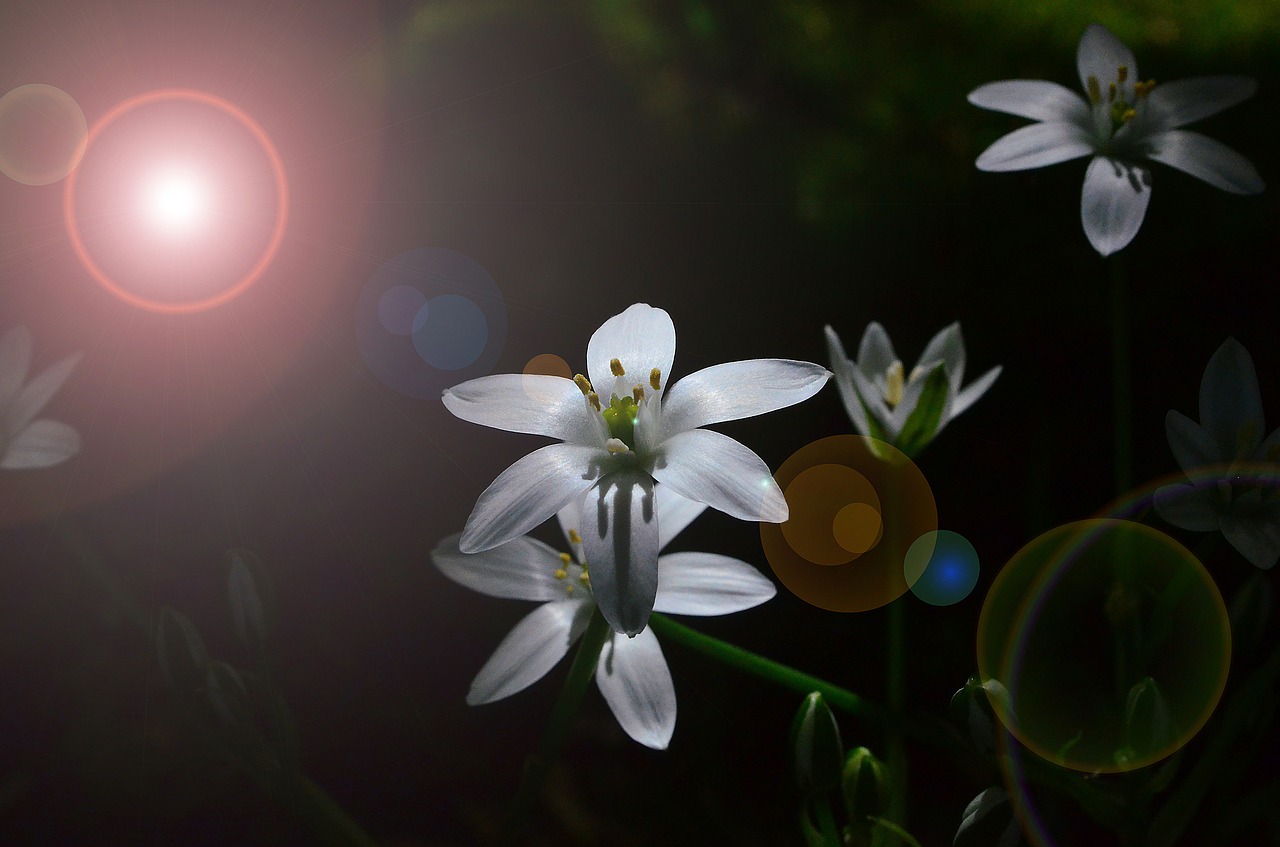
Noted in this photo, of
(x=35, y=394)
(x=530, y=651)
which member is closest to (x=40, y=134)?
(x=35, y=394)

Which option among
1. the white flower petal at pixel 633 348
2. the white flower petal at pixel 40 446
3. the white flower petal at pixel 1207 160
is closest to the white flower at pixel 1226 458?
the white flower petal at pixel 1207 160

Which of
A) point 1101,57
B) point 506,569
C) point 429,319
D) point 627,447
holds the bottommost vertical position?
point 506,569

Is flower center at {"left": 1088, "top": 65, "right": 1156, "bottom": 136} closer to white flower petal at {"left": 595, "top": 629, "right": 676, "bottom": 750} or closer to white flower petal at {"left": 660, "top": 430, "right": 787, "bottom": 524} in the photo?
white flower petal at {"left": 660, "top": 430, "right": 787, "bottom": 524}

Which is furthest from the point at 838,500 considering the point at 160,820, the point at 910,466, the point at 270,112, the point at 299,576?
the point at 270,112

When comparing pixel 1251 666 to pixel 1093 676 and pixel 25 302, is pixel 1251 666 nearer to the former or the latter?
pixel 1093 676

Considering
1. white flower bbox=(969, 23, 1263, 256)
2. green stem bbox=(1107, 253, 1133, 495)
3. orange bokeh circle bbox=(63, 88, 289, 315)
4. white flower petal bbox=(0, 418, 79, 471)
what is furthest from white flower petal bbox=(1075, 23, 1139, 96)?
white flower petal bbox=(0, 418, 79, 471)

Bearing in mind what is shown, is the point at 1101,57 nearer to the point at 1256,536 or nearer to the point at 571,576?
the point at 1256,536
